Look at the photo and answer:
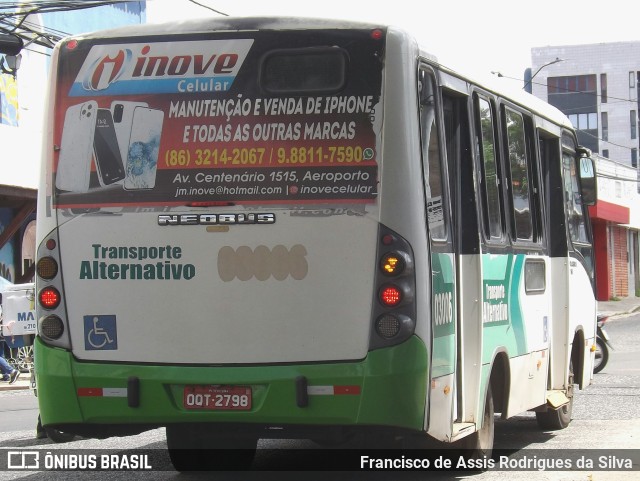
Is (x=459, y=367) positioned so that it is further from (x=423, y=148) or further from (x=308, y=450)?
(x=308, y=450)

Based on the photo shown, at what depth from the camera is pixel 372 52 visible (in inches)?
294

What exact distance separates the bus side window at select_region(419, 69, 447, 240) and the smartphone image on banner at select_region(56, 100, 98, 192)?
2.09 meters

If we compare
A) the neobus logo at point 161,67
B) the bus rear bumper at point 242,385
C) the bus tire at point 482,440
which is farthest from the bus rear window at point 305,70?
the bus tire at point 482,440

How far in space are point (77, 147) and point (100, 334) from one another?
1.20m

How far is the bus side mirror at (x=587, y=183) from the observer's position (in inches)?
500

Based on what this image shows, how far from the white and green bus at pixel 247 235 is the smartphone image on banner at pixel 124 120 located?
1cm

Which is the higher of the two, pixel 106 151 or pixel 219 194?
pixel 106 151

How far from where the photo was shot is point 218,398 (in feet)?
24.5

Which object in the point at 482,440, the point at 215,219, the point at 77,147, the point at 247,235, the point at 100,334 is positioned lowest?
the point at 482,440

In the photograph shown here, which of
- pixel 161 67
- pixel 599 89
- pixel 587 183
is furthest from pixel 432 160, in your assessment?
pixel 599 89

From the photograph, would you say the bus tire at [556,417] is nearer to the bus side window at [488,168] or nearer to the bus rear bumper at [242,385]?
the bus side window at [488,168]

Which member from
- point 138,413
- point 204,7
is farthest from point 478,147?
point 204,7

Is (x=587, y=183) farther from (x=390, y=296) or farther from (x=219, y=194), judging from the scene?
(x=219, y=194)

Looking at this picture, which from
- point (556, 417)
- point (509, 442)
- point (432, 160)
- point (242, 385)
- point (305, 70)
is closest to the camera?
point (242, 385)
